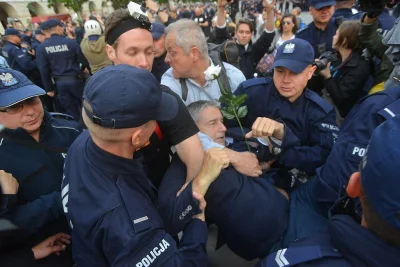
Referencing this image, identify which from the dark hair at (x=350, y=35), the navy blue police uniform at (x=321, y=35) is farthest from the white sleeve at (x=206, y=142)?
the navy blue police uniform at (x=321, y=35)

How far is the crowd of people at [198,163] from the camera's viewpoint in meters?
1.09

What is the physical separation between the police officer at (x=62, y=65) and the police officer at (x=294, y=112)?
4.57m

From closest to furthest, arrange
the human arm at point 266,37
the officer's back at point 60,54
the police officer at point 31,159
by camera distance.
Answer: the police officer at point 31,159 → the human arm at point 266,37 → the officer's back at point 60,54

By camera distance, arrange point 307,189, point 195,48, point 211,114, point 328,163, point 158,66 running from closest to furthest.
→ point 328,163 → point 307,189 → point 211,114 → point 195,48 → point 158,66

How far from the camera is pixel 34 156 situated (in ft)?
5.90

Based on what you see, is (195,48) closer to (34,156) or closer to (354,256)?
(34,156)

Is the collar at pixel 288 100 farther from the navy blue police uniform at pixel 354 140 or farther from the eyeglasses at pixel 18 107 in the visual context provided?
the eyeglasses at pixel 18 107

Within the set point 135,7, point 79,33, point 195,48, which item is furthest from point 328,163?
point 79,33

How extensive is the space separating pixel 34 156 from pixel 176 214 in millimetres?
1097

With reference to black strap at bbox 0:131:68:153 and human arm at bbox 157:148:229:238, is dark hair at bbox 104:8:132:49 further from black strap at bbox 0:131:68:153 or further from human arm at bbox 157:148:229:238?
human arm at bbox 157:148:229:238

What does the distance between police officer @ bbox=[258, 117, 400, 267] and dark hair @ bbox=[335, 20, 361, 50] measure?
2.25 meters

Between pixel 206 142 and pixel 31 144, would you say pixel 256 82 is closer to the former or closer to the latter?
pixel 206 142

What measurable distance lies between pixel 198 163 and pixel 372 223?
0.94 m

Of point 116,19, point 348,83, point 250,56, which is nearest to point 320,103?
point 348,83
